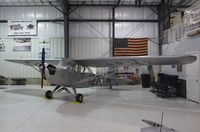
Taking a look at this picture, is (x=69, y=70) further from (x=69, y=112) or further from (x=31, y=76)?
(x=31, y=76)

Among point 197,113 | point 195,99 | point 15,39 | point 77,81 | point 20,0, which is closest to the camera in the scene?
point 197,113

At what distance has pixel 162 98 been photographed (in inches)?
366

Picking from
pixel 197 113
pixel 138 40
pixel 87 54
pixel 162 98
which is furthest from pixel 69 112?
pixel 138 40

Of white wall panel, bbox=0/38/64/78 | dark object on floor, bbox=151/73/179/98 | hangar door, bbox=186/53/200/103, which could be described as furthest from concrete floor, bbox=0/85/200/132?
white wall panel, bbox=0/38/64/78

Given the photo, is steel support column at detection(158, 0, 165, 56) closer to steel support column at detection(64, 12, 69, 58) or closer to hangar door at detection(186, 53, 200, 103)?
hangar door at detection(186, 53, 200, 103)

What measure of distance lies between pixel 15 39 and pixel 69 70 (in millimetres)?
8676

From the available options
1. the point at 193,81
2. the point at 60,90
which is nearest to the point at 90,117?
the point at 60,90

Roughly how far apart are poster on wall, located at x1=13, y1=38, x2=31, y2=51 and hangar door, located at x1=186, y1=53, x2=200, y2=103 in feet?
36.2

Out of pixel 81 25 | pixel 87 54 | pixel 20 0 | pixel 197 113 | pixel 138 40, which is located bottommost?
pixel 197 113

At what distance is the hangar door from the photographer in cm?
796

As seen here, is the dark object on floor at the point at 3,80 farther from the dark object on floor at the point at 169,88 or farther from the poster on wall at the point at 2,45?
the dark object on floor at the point at 169,88

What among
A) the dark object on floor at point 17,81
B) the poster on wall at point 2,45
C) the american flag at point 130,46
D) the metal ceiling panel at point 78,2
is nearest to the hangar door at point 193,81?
the american flag at point 130,46

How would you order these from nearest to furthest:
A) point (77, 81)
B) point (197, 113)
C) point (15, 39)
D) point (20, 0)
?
point (197, 113), point (77, 81), point (20, 0), point (15, 39)

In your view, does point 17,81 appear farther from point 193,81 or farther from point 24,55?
point 193,81
